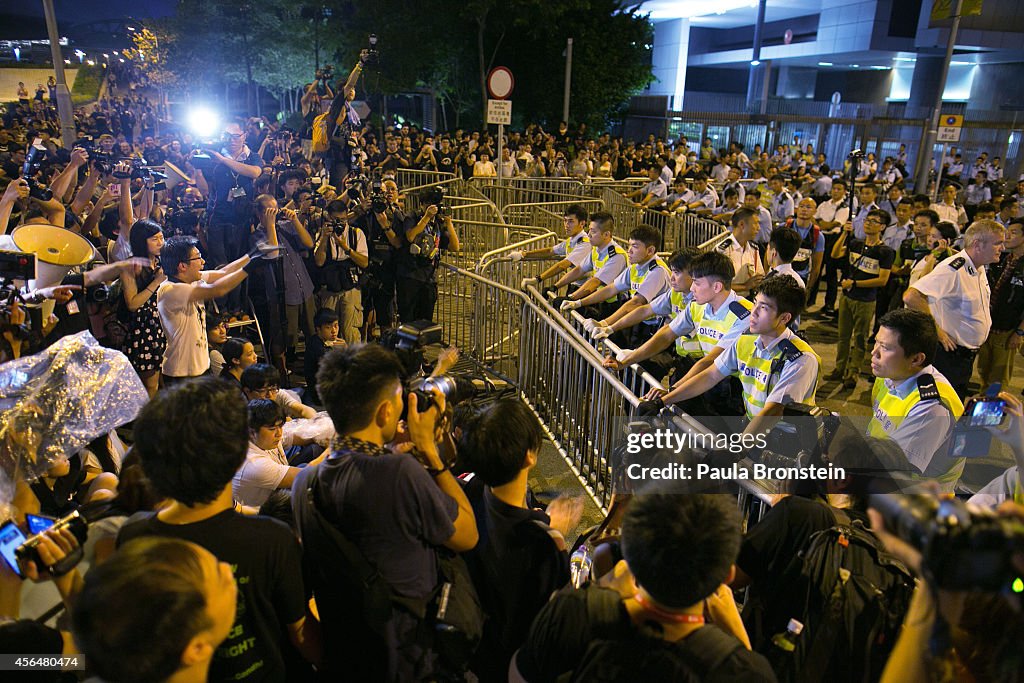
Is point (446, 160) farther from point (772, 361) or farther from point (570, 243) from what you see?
point (772, 361)

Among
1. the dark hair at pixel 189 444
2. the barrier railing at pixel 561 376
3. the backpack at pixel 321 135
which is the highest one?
the backpack at pixel 321 135

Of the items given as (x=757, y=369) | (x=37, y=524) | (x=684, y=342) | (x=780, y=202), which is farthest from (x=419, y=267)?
(x=780, y=202)

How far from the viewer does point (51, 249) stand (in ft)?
15.7

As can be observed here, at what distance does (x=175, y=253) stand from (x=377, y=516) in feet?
10.3

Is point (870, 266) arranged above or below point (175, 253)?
below

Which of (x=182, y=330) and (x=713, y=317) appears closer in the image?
(x=182, y=330)

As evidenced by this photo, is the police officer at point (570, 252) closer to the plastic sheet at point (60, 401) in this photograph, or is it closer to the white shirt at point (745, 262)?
the white shirt at point (745, 262)

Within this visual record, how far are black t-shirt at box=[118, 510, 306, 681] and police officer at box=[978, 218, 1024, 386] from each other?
712 centimetres

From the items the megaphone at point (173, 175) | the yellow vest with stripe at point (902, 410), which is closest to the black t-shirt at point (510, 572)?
the yellow vest with stripe at point (902, 410)

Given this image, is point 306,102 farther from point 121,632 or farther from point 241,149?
point 121,632

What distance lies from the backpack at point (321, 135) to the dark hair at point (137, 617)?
1007 centimetres

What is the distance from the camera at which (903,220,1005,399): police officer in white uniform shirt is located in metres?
5.67

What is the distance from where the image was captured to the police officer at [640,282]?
236 inches

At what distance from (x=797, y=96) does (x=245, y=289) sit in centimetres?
4814
